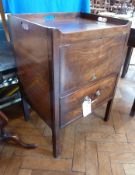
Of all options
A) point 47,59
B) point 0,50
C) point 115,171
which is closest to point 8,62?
point 0,50

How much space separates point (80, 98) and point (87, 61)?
22 centimetres

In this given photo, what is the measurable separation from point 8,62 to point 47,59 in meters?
0.45

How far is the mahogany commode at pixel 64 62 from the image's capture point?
65 cm

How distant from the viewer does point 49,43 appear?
1.98ft

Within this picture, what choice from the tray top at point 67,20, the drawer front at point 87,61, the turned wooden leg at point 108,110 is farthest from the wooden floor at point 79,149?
the tray top at point 67,20

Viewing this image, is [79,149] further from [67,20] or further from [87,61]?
[67,20]

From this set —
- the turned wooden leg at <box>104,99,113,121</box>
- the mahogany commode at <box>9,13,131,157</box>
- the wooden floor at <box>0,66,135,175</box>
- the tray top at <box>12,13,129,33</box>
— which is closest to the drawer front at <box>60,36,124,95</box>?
the mahogany commode at <box>9,13,131,157</box>

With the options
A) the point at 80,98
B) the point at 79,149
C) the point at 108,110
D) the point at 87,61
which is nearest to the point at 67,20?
the point at 87,61

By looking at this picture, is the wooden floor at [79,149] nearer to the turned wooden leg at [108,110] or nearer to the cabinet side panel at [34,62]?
the turned wooden leg at [108,110]

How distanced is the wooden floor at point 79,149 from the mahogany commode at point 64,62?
0.11 meters

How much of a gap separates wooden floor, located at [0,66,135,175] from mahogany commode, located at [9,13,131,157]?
11 cm

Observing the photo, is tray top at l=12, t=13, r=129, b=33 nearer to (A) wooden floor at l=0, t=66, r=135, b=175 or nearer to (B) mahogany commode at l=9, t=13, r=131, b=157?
(B) mahogany commode at l=9, t=13, r=131, b=157

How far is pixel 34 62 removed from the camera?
78 cm

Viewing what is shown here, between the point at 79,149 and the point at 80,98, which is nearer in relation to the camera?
the point at 80,98
